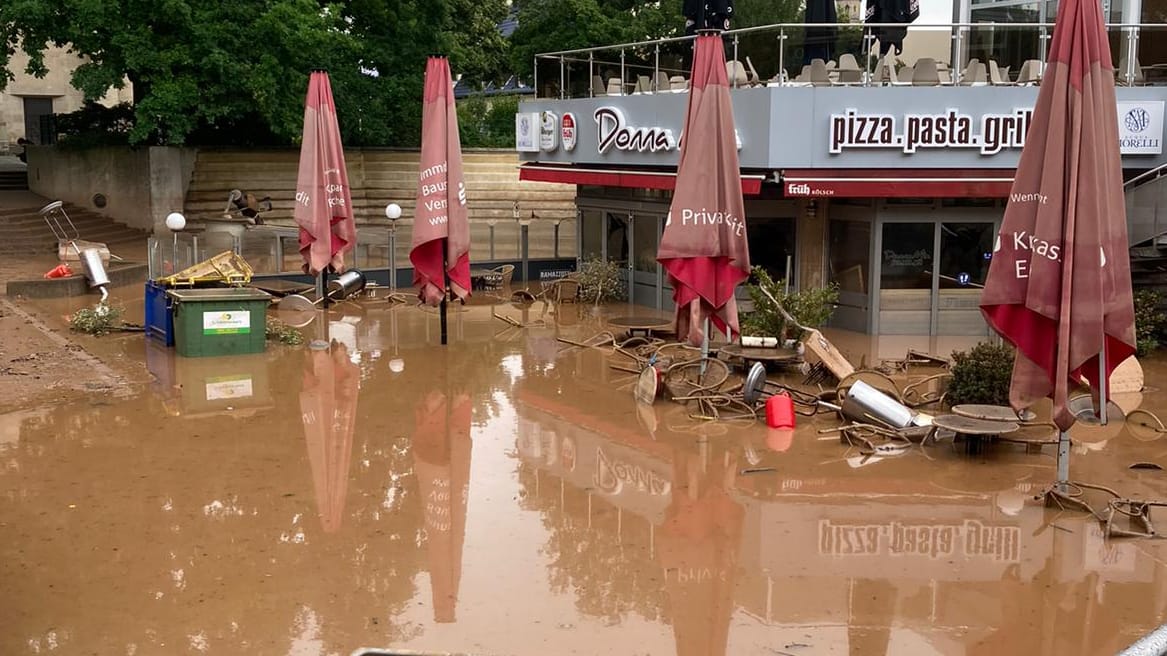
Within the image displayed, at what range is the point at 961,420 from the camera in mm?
11383

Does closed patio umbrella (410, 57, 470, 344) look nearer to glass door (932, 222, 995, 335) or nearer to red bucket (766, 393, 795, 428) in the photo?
red bucket (766, 393, 795, 428)

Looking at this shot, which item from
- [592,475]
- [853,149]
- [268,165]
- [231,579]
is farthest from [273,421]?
[268,165]

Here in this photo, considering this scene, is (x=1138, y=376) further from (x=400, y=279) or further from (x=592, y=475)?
(x=400, y=279)

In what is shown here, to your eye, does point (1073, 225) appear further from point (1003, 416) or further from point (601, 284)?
point (601, 284)

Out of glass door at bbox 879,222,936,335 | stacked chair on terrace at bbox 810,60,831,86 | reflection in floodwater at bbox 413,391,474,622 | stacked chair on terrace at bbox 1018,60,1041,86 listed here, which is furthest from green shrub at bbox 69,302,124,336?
stacked chair on terrace at bbox 1018,60,1041,86

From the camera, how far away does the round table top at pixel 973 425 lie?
10.9m

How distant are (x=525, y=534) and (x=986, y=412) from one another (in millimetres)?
5086

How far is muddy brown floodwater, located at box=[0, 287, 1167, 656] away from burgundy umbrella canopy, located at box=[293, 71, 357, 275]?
486cm

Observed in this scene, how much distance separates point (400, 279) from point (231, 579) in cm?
1552

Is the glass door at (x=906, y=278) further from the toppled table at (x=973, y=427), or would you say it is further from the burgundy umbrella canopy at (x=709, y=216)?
the toppled table at (x=973, y=427)

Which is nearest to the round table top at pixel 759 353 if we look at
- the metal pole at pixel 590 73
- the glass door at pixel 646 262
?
the glass door at pixel 646 262

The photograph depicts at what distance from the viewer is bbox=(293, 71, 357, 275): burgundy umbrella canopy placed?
18422 mm

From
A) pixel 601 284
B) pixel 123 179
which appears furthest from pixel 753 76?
pixel 123 179

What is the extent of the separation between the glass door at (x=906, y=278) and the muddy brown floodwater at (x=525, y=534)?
16.2 feet
